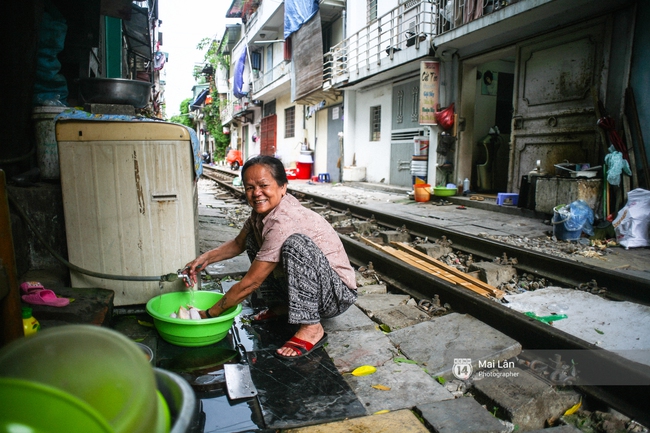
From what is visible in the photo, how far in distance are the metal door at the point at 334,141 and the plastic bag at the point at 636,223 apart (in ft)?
38.6

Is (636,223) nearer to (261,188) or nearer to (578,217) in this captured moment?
(578,217)

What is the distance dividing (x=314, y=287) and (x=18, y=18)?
3.19 metres

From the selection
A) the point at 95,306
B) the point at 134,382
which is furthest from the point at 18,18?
the point at 134,382

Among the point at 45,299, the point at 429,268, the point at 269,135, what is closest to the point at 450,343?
the point at 429,268

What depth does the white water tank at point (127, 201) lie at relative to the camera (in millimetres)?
2715

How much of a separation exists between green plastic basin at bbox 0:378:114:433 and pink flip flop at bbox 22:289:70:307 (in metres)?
2.15

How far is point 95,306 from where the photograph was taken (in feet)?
8.56

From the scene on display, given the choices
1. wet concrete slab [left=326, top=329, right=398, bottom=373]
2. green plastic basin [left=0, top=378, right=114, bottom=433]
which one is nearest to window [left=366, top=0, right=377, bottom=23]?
wet concrete slab [left=326, top=329, right=398, bottom=373]

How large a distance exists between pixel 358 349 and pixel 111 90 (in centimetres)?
327

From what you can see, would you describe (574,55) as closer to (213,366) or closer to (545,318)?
(545,318)

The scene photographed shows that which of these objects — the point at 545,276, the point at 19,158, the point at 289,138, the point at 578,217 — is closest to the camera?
the point at 19,158

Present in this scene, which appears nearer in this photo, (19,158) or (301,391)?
(301,391)

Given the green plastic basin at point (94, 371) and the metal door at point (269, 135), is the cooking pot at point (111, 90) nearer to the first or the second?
the green plastic basin at point (94, 371)

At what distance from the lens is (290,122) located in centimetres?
2295
